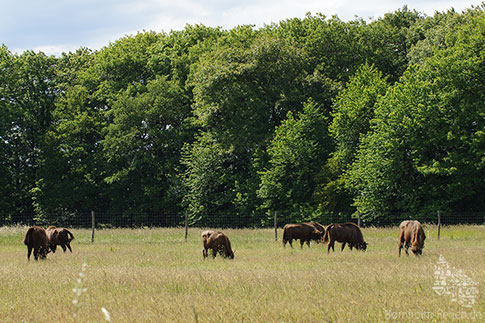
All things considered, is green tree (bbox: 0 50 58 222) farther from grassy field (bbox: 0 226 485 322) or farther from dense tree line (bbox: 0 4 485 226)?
grassy field (bbox: 0 226 485 322)

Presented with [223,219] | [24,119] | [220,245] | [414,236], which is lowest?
[220,245]

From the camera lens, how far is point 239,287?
11.1 metres

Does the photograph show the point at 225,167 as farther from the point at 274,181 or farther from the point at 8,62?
the point at 8,62

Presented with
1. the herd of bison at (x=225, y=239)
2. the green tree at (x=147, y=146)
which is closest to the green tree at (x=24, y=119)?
the green tree at (x=147, y=146)

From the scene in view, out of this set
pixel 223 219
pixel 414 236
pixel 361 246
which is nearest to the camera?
pixel 414 236

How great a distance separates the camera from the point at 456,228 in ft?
90.0

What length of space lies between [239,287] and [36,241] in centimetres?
959

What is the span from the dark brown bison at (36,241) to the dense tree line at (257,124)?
23192 mm

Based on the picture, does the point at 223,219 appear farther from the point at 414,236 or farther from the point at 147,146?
the point at 414,236

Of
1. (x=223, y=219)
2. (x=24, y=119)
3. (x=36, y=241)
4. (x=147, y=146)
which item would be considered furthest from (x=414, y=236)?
(x=24, y=119)

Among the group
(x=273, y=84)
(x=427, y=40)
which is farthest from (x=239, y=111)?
(x=427, y=40)

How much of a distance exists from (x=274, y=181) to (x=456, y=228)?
16.8 metres

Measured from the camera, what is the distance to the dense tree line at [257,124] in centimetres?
3662

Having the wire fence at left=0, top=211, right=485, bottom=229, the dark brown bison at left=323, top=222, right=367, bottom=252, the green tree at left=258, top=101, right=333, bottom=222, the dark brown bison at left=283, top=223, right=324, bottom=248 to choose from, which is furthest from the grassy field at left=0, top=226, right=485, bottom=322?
the green tree at left=258, top=101, right=333, bottom=222
